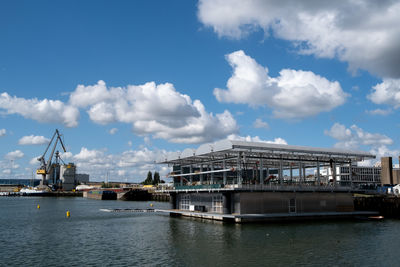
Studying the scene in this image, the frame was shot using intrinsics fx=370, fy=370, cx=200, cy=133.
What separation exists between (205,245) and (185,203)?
36026 mm

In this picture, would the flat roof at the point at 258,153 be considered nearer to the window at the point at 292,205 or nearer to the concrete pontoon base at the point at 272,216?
the window at the point at 292,205

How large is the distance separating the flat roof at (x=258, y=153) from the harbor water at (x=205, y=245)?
12.0m

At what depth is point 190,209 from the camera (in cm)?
7406

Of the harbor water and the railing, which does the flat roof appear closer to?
the railing

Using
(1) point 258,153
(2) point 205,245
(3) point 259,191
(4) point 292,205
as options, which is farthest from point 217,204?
(2) point 205,245

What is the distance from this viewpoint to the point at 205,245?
4091cm

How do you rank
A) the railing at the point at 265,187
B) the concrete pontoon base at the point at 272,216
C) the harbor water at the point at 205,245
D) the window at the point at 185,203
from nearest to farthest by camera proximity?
the harbor water at the point at 205,245, the concrete pontoon base at the point at 272,216, the railing at the point at 265,187, the window at the point at 185,203

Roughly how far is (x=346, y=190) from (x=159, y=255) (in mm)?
46922

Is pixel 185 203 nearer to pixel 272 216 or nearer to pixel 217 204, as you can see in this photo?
pixel 217 204

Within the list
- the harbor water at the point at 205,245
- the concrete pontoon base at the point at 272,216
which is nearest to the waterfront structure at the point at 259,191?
the concrete pontoon base at the point at 272,216

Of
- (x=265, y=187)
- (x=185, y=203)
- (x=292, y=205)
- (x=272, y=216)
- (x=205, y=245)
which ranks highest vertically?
(x=265, y=187)

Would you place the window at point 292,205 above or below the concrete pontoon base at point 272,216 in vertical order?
above

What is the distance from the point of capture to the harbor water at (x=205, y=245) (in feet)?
111

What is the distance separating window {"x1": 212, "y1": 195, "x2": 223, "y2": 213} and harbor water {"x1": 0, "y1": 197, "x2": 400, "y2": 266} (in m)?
5.22
